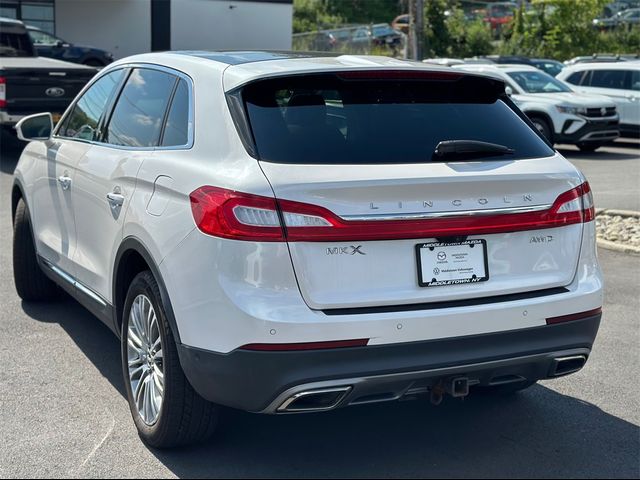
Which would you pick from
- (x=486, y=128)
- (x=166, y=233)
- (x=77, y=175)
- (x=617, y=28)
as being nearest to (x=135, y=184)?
(x=166, y=233)

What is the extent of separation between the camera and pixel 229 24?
37344 mm

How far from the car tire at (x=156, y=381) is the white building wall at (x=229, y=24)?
32659 mm

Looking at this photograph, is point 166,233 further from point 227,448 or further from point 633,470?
point 633,470

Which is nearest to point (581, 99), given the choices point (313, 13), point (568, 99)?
point (568, 99)

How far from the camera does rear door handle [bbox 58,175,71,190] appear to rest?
17.8ft

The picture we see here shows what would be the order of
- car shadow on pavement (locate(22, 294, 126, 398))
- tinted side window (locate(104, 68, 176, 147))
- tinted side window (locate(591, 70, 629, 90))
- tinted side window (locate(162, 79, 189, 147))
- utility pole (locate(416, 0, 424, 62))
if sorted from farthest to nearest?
utility pole (locate(416, 0, 424, 62))
tinted side window (locate(591, 70, 629, 90))
car shadow on pavement (locate(22, 294, 126, 398))
tinted side window (locate(104, 68, 176, 147))
tinted side window (locate(162, 79, 189, 147))

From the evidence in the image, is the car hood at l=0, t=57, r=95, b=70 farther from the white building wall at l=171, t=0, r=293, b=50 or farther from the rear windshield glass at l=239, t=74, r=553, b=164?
the white building wall at l=171, t=0, r=293, b=50

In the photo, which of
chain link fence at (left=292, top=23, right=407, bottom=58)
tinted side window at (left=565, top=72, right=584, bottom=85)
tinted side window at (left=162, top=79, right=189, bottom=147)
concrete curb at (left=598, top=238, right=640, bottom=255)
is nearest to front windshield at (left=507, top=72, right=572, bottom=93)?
tinted side window at (left=565, top=72, right=584, bottom=85)

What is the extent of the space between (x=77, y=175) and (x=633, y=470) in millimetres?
3292

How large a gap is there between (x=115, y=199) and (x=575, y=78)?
17247 millimetres

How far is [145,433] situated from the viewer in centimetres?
423

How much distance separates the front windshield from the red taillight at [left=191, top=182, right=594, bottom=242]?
50.3 ft

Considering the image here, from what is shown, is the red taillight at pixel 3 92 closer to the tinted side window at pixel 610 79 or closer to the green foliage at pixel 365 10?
the tinted side window at pixel 610 79

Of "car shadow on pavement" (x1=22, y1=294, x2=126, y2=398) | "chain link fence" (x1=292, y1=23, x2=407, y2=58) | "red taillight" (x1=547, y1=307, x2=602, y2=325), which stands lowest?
"chain link fence" (x1=292, y1=23, x2=407, y2=58)
